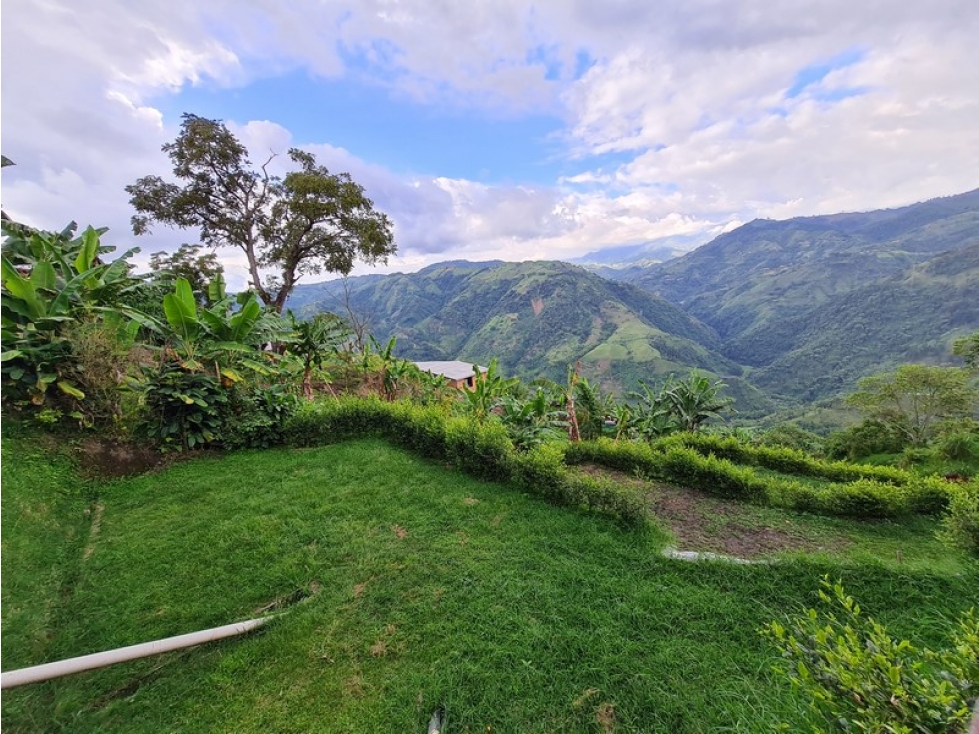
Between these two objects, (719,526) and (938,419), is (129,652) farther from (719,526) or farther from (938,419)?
(938,419)

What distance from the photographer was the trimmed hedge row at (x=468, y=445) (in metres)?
5.30

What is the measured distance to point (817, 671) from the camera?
1.71m

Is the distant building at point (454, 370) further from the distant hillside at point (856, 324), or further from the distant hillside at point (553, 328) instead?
the distant hillside at point (856, 324)

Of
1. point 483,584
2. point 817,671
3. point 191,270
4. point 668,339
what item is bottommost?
point 668,339

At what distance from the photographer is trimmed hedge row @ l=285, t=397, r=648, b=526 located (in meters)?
5.30

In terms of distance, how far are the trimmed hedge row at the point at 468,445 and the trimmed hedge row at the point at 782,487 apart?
4.46ft

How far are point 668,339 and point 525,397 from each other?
382 feet

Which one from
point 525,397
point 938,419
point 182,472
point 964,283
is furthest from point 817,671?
Result: point 964,283

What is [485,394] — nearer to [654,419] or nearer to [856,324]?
[654,419]

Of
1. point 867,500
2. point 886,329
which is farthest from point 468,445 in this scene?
point 886,329

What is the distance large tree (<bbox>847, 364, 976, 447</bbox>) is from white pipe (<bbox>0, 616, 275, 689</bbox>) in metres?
26.6

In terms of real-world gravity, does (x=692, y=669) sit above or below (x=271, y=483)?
below

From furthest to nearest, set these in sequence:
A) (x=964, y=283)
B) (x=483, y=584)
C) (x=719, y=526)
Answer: (x=964, y=283), (x=719, y=526), (x=483, y=584)

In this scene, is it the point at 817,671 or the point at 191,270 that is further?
the point at 191,270
